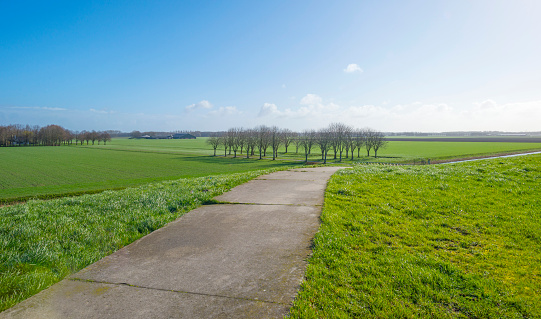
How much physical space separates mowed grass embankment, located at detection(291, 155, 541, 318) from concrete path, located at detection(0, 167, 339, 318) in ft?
1.62

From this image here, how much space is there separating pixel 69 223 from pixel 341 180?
9412mm

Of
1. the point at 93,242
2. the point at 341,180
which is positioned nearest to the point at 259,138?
the point at 341,180

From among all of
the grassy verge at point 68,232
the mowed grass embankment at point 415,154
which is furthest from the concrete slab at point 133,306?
the mowed grass embankment at point 415,154

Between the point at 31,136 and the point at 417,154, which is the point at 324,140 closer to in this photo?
the point at 417,154

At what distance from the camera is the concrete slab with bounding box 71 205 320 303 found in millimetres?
4203

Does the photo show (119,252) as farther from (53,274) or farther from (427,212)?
(427,212)

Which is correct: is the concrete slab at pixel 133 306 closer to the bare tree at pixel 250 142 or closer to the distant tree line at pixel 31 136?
the bare tree at pixel 250 142

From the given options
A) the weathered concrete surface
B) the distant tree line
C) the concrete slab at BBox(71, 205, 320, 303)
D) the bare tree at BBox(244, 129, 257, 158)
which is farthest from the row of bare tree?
the distant tree line

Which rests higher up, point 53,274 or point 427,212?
point 427,212

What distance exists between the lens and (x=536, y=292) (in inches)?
160

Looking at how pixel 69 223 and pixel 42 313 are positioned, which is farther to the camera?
pixel 69 223

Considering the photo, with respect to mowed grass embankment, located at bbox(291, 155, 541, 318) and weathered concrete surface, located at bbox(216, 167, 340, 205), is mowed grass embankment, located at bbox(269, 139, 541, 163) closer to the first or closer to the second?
weathered concrete surface, located at bbox(216, 167, 340, 205)

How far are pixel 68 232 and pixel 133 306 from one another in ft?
13.3

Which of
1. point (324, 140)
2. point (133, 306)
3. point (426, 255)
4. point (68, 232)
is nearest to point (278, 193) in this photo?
point (426, 255)
